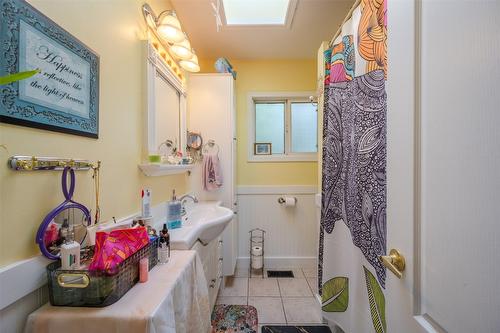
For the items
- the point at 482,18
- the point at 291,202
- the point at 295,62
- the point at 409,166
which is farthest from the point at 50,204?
the point at 295,62

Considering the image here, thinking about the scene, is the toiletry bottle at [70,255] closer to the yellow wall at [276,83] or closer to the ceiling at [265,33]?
the ceiling at [265,33]

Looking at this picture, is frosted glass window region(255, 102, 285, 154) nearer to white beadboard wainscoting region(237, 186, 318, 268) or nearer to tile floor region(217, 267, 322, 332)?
white beadboard wainscoting region(237, 186, 318, 268)

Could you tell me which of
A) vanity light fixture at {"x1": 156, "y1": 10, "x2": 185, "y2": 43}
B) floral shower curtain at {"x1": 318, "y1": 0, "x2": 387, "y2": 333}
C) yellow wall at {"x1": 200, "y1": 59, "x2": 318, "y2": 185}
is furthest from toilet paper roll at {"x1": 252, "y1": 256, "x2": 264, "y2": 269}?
vanity light fixture at {"x1": 156, "y1": 10, "x2": 185, "y2": 43}

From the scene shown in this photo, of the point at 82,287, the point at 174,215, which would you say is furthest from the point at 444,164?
the point at 174,215

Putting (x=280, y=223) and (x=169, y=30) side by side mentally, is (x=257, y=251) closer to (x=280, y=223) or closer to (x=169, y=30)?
(x=280, y=223)

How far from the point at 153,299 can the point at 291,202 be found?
80.8 inches

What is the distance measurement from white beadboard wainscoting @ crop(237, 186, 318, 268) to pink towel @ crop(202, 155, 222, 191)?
0.48 meters

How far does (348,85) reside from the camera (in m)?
1.26

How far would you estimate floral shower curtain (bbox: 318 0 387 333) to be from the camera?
1009 millimetres

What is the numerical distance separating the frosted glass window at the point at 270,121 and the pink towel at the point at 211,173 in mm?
769

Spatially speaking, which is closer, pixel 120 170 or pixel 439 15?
pixel 439 15

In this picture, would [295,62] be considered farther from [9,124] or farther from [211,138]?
[9,124]

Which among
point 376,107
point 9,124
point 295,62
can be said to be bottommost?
point 9,124

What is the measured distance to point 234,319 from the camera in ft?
5.98
